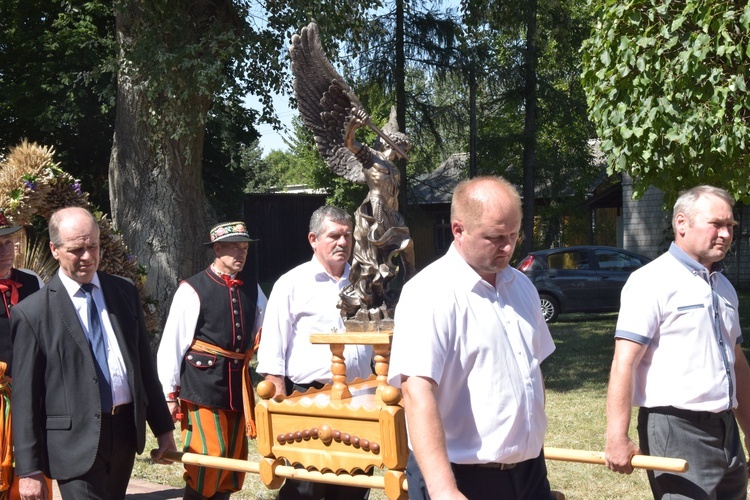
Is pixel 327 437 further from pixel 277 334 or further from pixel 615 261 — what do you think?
pixel 615 261

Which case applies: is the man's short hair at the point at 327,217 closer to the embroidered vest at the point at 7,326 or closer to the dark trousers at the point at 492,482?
the embroidered vest at the point at 7,326

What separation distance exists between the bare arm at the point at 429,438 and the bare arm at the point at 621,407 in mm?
1172

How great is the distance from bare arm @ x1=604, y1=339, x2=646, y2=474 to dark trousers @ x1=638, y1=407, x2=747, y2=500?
5.3 inches

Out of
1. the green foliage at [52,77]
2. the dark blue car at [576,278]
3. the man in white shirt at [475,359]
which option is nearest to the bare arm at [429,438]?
the man in white shirt at [475,359]

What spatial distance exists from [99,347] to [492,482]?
1872 millimetres

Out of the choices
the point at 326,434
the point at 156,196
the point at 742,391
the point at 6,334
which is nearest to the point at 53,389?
the point at 6,334

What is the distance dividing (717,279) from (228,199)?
2109 centimetres

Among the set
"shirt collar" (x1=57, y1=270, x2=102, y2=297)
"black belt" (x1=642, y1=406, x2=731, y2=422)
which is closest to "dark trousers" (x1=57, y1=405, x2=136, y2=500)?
"shirt collar" (x1=57, y1=270, x2=102, y2=297)

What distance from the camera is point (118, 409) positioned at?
3.99 meters

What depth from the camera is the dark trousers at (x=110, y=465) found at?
3814mm

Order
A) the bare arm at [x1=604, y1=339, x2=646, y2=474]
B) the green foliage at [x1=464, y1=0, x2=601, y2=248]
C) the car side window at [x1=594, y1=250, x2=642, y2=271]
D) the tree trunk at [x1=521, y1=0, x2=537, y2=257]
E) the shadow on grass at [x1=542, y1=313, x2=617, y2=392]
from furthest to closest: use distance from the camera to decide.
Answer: the tree trunk at [x1=521, y1=0, x2=537, y2=257] < the green foliage at [x1=464, y1=0, x2=601, y2=248] < the car side window at [x1=594, y1=250, x2=642, y2=271] < the shadow on grass at [x1=542, y1=313, x2=617, y2=392] < the bare arm at [x1=604, y1=339, x2=646, y2=474]

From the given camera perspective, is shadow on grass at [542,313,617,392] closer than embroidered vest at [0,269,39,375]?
No

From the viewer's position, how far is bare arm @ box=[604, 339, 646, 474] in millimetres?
3613

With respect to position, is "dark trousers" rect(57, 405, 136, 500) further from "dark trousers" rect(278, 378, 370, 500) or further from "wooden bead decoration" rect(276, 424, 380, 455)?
"dark trousers" rect(278, 378, 370, 500)
